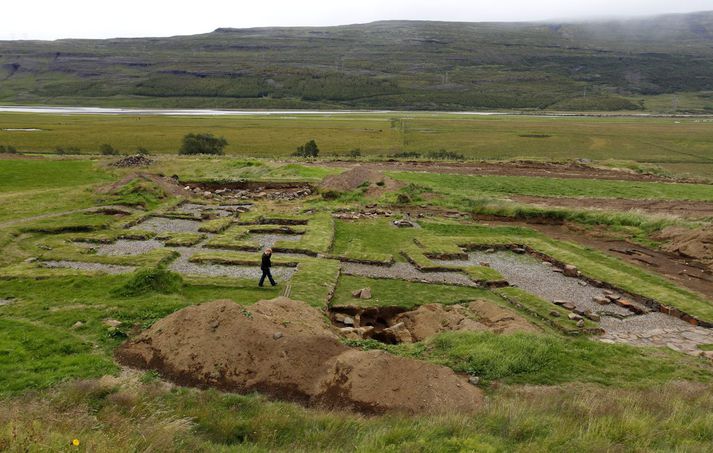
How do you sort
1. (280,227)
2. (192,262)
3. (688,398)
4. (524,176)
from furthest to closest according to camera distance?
1. (524,176)
2. (280,227)
3. (192,262)
4. (688,398)

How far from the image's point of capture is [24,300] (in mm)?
17219

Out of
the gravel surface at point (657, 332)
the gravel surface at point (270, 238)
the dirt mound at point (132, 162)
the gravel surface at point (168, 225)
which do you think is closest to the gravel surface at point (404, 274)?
the gravel surface at point (270, 238)

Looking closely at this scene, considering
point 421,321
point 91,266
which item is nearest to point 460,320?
point 421,321

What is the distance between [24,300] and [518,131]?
10351 cm

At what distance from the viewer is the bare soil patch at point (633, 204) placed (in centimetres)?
3512

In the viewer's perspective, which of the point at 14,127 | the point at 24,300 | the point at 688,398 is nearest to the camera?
the point at 688,398

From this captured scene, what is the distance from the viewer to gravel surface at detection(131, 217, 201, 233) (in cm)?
2899

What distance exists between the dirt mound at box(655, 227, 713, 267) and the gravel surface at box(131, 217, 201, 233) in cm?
2824

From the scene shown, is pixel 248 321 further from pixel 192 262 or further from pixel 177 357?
pixel 192 262

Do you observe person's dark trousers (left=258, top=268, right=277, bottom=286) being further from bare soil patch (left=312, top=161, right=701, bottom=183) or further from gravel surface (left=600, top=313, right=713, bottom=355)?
bare soil patch (left=312, top=161, right=701, bottom=183)

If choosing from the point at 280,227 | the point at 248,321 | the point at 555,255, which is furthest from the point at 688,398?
the point at 280,227

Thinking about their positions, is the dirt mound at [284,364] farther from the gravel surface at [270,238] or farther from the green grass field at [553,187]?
the green grass field at [553,187]

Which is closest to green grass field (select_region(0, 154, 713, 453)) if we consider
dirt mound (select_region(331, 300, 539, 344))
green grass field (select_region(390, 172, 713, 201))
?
dirt mound (select_region(331, 300, 539, 344))

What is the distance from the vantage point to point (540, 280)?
73.3 ft
